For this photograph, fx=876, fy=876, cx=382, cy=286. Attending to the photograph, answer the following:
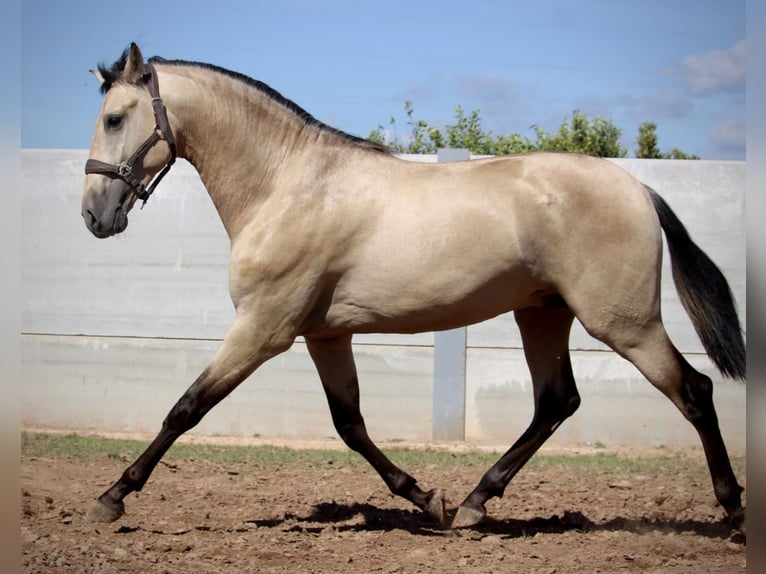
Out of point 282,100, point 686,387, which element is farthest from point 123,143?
point 686,387

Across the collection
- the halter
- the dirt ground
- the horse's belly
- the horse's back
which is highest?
the halter

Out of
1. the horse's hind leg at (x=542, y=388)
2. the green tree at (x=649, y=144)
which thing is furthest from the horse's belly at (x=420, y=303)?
the green tree at (x=649, y=144)

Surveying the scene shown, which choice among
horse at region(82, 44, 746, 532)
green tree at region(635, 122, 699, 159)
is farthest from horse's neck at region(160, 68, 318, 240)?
green tree at region(635, 122, 699, 159)

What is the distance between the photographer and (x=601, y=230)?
4.63m

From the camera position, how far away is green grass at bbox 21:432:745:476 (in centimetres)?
705

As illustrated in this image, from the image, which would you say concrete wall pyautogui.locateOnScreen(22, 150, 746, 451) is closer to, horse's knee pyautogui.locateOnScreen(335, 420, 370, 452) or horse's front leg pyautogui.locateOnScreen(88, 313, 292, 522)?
horse's knee pyautogui.locateOnScreen(335, 420, 370, 452)

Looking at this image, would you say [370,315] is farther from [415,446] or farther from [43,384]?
[43,384]

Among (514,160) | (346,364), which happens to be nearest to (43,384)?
(346,364)

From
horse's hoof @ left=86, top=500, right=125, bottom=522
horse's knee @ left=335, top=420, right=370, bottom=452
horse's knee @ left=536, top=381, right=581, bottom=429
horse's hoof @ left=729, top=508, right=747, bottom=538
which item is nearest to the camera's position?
horse's hoof @ left=86, top=500, right=125, bottom=522

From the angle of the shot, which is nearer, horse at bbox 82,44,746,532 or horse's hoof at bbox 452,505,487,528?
horse at bbox 82,44,746,532

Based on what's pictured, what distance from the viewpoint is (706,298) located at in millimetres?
4996

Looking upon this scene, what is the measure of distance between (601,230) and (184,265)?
16.9 ft

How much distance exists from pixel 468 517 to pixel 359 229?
1.80m

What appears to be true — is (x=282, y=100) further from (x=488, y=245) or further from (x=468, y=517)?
(x=468, y=517)
